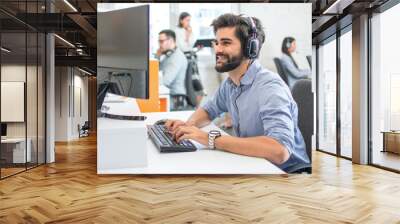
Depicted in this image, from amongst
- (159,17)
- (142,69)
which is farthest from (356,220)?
(159,17)

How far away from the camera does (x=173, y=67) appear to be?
19.8ft

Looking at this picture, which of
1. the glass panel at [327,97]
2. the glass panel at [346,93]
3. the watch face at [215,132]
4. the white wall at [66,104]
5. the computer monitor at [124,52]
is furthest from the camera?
the white wall at [66,104]

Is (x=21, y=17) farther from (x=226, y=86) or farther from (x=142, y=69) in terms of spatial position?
(x=226, y=86)

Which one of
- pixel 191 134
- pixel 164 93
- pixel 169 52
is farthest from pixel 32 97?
pixel 191 134

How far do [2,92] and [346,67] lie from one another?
6753mm

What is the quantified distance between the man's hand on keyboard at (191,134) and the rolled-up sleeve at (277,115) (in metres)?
0.92

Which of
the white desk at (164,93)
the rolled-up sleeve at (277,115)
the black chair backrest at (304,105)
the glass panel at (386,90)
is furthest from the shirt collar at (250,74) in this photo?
the glass panel at (386,90)

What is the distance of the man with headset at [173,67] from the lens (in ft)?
19.8

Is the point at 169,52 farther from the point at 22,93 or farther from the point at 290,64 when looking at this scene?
the point at 22,93

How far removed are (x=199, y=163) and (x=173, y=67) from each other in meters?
1.54

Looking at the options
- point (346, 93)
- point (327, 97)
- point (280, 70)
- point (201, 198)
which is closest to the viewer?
point (201, 198)

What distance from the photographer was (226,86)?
5.98 metres

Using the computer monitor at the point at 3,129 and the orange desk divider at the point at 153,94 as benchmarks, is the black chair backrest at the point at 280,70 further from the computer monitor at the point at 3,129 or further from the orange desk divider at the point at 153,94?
the computer monitor at the point at 3,129

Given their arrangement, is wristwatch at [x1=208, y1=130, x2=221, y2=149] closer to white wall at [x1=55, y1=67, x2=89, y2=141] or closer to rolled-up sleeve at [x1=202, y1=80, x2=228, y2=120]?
rolled-up sleeve at [x1=202, y1=80, x2=228, y2=120]
